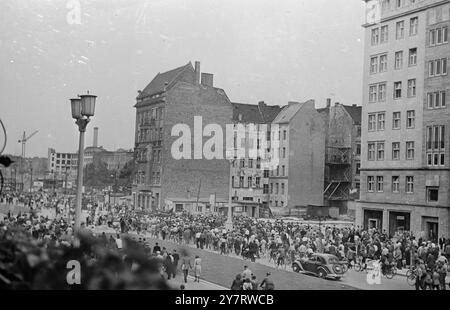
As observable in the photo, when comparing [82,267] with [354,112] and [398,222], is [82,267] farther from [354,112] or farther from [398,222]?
[354,112]

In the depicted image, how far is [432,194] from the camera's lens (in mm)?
24906

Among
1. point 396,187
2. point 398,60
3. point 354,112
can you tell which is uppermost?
point 398,60

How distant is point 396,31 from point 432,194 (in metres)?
7.71

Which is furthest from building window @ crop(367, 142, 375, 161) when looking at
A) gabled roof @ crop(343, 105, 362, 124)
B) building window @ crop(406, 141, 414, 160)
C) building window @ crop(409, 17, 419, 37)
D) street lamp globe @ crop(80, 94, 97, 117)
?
street lamp globe @ crop(80, 94, 97, 117)

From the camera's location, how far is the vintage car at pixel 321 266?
52.2 feet

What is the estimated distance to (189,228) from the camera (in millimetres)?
19797

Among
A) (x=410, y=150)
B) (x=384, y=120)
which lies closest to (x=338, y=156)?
(x=384, y=120)

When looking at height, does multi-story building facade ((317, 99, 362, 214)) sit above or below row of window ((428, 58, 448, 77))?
below

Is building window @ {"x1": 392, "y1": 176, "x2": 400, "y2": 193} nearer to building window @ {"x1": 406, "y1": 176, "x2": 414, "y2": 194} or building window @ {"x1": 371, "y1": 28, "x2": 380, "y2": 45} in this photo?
building window @ {"x1": 406, "y1": 176, "x2": 414, "y2": 194}

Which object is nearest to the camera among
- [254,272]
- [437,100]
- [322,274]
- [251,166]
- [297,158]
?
[254,272]

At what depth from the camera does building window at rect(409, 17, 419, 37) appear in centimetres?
2542

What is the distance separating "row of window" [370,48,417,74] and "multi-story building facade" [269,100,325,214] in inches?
200

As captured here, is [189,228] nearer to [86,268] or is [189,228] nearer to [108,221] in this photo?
[108,221]

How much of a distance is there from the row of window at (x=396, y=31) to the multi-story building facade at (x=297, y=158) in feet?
18.6
